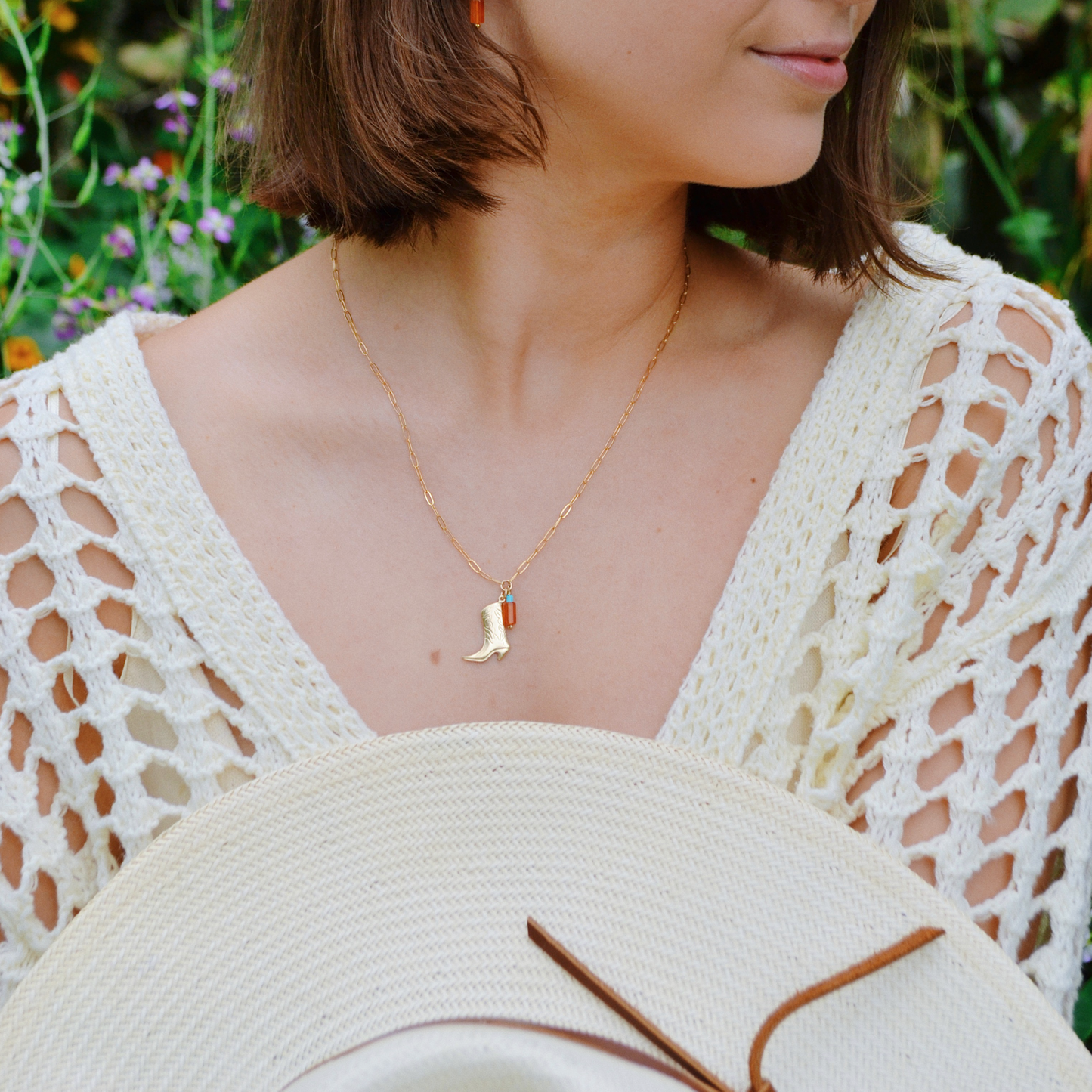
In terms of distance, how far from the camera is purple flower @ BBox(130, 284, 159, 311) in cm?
170

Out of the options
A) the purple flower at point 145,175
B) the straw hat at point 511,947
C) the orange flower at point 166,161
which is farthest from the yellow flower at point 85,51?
the straw hat at point 511,947

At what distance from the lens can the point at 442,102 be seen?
1.20 m

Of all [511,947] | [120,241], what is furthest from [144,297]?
[511,947]

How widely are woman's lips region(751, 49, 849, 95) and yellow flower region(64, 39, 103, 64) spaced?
6.31 feet

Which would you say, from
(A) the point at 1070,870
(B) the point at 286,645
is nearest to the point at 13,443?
(B) the point at 286,645

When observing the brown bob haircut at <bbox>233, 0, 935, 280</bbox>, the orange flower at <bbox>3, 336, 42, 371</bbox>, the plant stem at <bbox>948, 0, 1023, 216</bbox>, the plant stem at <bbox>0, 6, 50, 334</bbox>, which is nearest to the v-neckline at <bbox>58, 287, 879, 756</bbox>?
the brown bob haircut at <bbox>233, 0, 935, 280</bbox>

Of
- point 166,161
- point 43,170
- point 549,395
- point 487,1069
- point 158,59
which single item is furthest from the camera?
point 158,59

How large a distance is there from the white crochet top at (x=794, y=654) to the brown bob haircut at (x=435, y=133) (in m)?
0.24

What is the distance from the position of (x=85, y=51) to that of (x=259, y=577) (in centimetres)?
189

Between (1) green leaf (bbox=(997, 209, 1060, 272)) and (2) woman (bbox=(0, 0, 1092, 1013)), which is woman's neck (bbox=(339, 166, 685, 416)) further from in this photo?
(1) green leaf (bbox=(997, 209, 1060, 272))

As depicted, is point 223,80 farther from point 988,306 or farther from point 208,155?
point 988,306

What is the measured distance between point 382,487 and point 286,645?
0.67ft

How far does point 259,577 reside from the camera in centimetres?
118

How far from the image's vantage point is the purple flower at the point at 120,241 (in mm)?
1680
